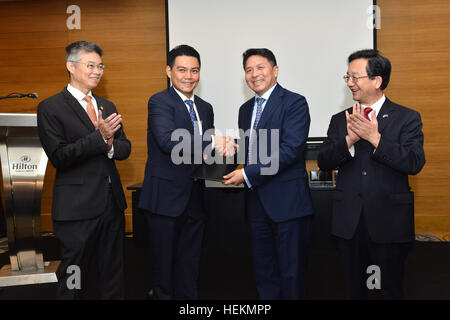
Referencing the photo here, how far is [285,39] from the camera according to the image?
434 centimetres

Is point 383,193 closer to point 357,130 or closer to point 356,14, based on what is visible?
point 357,130

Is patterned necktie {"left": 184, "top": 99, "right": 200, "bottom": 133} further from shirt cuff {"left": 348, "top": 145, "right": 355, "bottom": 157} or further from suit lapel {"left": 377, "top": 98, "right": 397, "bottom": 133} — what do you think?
suit lapel {"left": 377, "top": 98, "right": 397, "bottom": 133}

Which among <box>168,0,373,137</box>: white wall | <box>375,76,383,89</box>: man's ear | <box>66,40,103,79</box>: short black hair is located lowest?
<box>375,76,383,89</box>: man's ear

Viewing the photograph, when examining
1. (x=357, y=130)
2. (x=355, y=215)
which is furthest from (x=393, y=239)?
(x=357, y=130)

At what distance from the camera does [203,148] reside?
217 centimetres

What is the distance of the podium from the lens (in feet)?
8.99

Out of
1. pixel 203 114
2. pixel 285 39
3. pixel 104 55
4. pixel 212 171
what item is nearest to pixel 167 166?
pixel 212 171

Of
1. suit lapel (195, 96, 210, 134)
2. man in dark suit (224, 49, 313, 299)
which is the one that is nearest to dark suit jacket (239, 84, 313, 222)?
man in dark suit (224, 49, 313, 299)

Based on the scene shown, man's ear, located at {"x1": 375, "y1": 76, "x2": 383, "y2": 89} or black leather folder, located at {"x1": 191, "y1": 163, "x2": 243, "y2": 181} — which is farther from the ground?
man's ear, located at {"x1": 375, "y1": 76, "x2": 383, "y2": 89}

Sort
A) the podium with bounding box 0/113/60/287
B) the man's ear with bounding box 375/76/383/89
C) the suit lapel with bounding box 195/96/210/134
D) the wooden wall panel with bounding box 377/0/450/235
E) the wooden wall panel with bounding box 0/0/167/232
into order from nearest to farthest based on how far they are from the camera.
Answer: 1. the man's ear with bounding box 375/76/383/89
2. the suit lapel with bounding box 195/96/210/134
3. the podium with bounding box 0/113/60/287
4. the wooden wall panel with bounding box 377/0/450/235
5. the wooden wall panel with bounding box 0/0/167/232

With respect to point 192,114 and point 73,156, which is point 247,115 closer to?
point 192,114

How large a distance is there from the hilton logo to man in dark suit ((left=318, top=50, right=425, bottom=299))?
2.14 metres

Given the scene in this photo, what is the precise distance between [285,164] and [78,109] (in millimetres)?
1160

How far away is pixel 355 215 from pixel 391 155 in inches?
14.0
